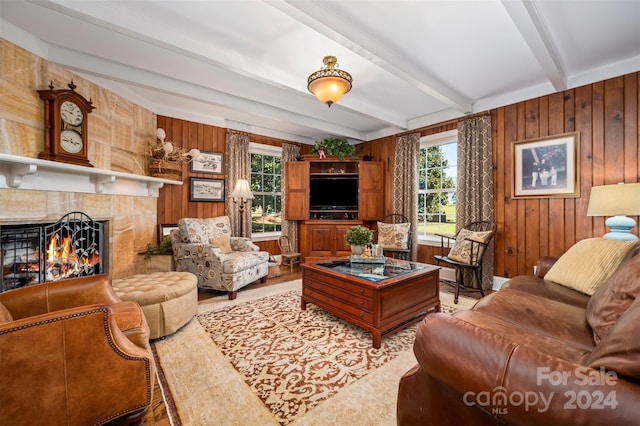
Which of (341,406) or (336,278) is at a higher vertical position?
(336,278)

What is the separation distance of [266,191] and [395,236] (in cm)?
267

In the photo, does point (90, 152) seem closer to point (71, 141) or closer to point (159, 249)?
point (71, 141)

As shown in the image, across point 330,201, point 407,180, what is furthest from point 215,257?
point 407,180

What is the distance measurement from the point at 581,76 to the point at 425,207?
250cm

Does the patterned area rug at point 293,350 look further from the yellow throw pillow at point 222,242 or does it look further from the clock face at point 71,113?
the clock face at point 71,113

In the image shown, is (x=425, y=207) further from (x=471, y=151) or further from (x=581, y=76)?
(x=581, y=76)

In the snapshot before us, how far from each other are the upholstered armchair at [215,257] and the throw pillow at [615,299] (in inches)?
120

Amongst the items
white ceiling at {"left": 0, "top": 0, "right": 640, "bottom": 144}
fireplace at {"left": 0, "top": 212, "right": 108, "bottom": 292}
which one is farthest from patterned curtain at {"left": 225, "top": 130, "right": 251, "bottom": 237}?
fireplace at {"left": 0, "top": 212, "right": 108, "bottom": 292}

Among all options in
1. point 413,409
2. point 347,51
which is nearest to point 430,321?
point 413,409

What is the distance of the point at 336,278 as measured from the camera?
244 cm

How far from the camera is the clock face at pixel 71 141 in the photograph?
2646 millimetres

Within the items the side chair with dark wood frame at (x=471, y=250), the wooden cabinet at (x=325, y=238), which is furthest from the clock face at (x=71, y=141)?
the side chair with dark wood frame at (x=471, y=250)

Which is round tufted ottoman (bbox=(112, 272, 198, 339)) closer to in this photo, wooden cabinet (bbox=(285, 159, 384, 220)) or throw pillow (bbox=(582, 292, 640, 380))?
throw pillow (bbox=(582, 292, 640, 380))

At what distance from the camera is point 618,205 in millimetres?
2395
